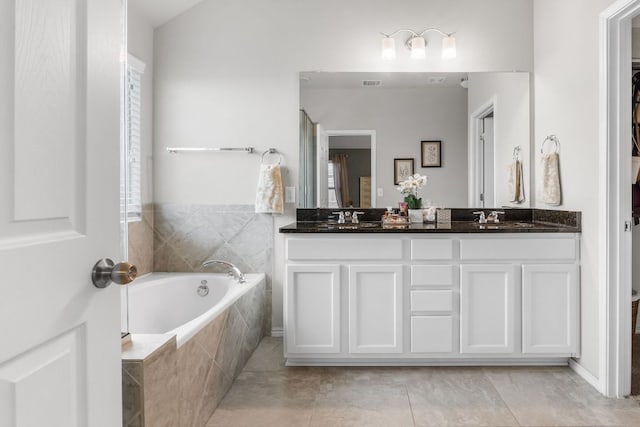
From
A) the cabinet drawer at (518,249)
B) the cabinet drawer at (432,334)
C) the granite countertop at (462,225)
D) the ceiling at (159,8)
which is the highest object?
the ceiling at (159,8)

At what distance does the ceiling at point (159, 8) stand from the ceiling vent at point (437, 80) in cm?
174

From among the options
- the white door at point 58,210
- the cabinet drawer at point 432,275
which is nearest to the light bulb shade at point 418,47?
the cabinet drawer at point 432,275

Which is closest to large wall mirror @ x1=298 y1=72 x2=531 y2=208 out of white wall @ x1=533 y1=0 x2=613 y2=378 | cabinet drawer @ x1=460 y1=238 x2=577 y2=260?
white wall @ x1=533 y1=0 x2=613 y2=378

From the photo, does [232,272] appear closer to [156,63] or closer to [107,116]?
[156,63]

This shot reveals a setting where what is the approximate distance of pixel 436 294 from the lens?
8.79ft

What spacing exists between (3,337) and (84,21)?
1.87ft

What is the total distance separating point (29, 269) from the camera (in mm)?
712

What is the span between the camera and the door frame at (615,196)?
2324 millimetres

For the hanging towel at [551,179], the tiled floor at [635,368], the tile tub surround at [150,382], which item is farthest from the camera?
the hanging towel at [551,179]

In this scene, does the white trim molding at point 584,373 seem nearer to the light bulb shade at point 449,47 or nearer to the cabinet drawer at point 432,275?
the cabinet drawer at point 432,275

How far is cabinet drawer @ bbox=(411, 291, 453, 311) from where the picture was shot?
2678 mm

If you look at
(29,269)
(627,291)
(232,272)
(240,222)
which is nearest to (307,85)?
(240,222)

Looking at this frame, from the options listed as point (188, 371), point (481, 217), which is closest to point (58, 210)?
point (188, 371)

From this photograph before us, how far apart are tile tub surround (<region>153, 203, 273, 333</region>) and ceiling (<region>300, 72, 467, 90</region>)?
100cm
